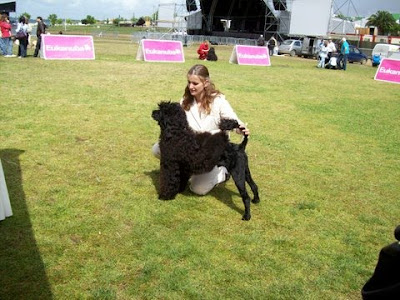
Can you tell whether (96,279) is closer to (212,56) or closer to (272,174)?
(272,174)

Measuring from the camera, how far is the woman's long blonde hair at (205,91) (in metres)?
4.42

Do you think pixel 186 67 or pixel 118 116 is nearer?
pixel 118 116

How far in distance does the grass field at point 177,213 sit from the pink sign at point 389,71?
1273 centimetres

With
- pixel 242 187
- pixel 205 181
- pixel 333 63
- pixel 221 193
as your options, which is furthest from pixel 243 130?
pixel 333 63

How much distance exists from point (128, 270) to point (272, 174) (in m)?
3.15

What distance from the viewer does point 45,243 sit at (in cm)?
346

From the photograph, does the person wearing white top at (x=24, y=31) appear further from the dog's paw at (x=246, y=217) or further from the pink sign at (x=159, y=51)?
the dog's paw at (x=246, y=217)

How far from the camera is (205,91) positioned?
4609mm

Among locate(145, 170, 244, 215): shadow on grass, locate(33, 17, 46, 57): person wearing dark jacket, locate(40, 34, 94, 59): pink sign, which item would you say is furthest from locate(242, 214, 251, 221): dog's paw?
locate(33, 17, 46, 57): person wearing dark jacket

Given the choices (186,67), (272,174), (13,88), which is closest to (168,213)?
(272,174)

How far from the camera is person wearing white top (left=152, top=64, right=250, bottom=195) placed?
456 cm

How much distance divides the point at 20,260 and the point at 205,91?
2.74 meters

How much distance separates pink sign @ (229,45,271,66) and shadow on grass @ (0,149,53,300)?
2006 centimetres

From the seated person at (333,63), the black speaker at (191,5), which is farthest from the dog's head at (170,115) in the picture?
the black speaker at (191,5)
